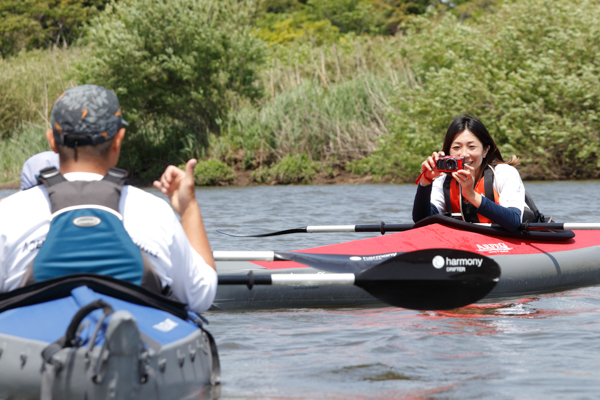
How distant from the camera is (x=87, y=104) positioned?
6.43 ft

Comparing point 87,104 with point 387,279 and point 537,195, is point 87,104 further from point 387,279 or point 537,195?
point 537,195

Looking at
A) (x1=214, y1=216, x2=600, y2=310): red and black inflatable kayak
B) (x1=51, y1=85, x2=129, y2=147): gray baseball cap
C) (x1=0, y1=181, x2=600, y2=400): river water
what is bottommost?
(x1=0, y1=181, x2=600, y2=400): river water

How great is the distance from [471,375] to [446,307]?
0.27 m

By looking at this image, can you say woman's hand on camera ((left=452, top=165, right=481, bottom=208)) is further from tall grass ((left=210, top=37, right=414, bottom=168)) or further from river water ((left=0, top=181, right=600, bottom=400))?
tall grass ((left=210, top=37, right=414, bottom=168))

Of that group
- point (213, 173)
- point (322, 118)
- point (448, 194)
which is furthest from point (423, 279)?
point (213, 173)

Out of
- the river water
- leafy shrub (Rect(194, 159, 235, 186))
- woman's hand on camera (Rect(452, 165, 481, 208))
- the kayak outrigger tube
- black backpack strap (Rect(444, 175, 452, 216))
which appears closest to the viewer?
the river water

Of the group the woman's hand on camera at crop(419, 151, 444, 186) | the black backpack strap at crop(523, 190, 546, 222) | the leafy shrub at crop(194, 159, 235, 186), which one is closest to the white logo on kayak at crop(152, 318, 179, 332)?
the woman's hand on camera at crop(419, 151, 444, 186)

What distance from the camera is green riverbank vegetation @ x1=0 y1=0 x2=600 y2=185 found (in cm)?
1462

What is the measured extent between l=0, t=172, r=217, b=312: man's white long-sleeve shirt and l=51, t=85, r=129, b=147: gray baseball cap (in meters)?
0.10

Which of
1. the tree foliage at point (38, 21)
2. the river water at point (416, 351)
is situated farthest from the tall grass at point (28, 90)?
the river water at point (416, 351)

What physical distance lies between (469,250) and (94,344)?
271cm

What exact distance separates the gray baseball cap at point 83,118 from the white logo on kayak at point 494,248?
280cm

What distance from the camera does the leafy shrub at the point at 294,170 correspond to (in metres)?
16.8

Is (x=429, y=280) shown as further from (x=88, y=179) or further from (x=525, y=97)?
(x=525, y=97)
